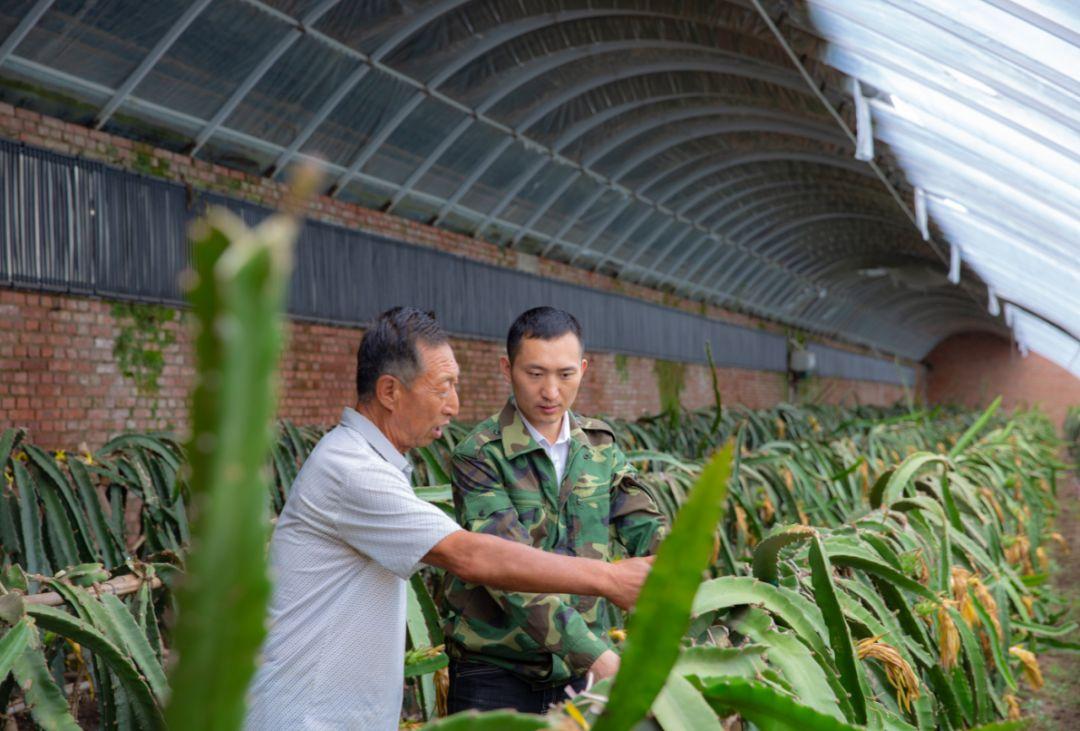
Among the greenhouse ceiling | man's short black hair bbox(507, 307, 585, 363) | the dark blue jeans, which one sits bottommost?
the dark blue jeans

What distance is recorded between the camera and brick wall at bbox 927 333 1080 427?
107 feet

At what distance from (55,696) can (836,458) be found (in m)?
4.71

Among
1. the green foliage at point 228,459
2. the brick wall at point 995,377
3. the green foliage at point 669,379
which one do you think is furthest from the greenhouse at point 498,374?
the brick wall at point 995,377

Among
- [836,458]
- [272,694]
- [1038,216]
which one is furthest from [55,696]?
[1038,216]

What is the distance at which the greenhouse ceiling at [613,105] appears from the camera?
6.09 meters

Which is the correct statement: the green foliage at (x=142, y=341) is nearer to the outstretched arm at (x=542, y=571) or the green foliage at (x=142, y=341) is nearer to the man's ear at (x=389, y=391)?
the man's ear at (x=389, y=391)

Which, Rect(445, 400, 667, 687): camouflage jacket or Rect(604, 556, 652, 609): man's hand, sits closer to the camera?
Rect(604, 556, 652, 609): man's hand

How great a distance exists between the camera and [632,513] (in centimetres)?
250

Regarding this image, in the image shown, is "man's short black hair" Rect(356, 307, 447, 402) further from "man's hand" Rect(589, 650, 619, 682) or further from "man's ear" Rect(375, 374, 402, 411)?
"man's hand" Rect(589, 650, 619, 682)

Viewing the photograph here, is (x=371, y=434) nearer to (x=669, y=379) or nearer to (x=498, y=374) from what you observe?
(x=498, y=374)

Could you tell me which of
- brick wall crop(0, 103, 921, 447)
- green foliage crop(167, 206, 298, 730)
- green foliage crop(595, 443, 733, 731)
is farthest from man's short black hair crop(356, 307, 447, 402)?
brick wall crop(0, 103, 921, 447)

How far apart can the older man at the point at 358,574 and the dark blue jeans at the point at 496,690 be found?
15.6 inches

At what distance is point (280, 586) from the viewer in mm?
1910

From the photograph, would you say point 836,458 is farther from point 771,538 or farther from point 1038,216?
point 771,538
